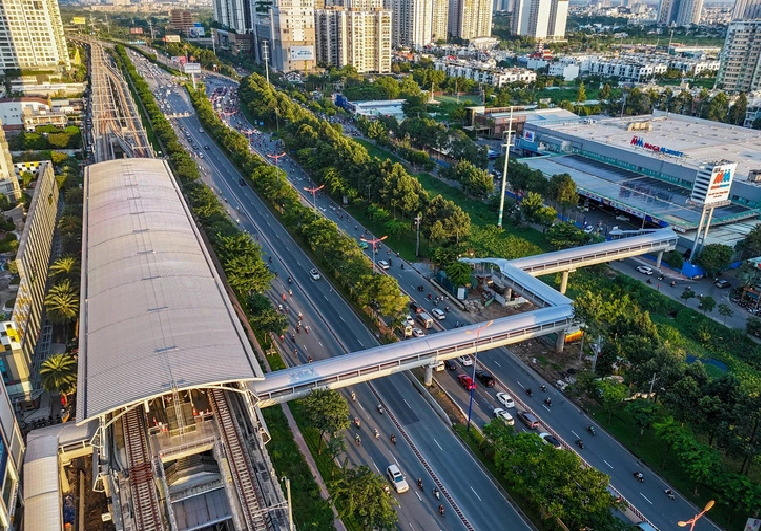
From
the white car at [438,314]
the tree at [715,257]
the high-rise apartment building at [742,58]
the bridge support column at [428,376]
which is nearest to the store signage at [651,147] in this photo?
the tree at [715,257]

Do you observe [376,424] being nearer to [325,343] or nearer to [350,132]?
[325,343]

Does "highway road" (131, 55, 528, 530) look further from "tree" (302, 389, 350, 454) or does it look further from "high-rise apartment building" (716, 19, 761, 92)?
"high-rise apartment building" (716, 19, 761, 92)

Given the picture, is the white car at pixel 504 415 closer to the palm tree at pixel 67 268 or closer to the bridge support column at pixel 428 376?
the bridge support column at pixel 428 376

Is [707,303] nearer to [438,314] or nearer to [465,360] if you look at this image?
[465,360]

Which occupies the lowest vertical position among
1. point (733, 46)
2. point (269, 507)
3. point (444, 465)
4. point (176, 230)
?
point (444, 465)

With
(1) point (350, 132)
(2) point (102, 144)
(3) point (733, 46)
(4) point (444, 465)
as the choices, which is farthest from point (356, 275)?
(3) point (733, 46)

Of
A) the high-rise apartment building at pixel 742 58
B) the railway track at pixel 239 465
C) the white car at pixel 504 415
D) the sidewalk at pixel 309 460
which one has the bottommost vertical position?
the sidewalk at pixel 309 460

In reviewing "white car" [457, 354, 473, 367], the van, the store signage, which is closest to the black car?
"white car" [457, 354, 473, 367]
